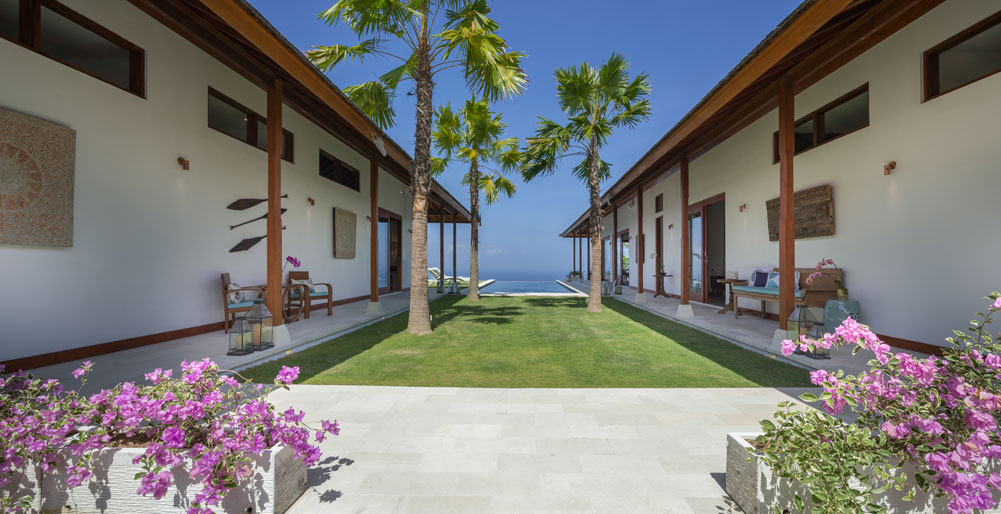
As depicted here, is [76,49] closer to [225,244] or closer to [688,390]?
[225,244]

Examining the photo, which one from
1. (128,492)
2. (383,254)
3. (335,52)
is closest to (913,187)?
(128,492)

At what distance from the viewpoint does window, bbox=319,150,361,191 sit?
892cm

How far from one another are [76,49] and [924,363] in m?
7.67

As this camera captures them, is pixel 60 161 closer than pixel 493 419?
No

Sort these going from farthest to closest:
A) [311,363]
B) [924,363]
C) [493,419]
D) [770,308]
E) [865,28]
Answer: [770,308]
[311,363]
[865,28]
[493,419]
[924,363]

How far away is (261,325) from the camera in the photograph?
4.66 metres

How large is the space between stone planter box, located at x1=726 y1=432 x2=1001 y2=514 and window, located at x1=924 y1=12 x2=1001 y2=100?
4.75 metres

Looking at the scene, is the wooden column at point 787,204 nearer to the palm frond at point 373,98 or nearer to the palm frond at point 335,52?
the palm frond at point 335,52

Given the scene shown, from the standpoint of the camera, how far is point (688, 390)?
126 inches

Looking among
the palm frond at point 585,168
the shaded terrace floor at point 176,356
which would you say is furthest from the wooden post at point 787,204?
the shaded terrace floor at point 176,356

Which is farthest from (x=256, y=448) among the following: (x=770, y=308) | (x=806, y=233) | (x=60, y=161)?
(x=770, y=308)

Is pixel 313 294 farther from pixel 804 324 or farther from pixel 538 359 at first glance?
pixel 804 324

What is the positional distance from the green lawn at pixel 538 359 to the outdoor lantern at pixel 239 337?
593 millimetres

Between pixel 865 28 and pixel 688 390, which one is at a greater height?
pixel 865 28
